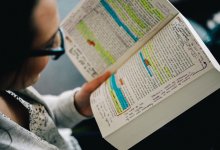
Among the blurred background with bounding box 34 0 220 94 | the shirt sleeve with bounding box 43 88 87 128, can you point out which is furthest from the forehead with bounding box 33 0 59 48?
the blurred background with bounding box 34 0 220 94

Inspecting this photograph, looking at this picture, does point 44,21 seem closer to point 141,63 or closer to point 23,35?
point 23,35

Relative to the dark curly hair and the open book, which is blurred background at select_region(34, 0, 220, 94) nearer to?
the open book

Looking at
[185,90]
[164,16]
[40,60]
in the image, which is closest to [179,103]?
[185,90]

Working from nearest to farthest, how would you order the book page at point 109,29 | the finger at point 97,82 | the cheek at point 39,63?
the cheek at point 39,63, the book page at point 109,29, the finger at point 97,82

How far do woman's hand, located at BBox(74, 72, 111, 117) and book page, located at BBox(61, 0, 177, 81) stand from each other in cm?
3

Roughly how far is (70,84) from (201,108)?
19.9 inches

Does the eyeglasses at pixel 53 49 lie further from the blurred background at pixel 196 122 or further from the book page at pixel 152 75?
the blurred background at pixel 196 122

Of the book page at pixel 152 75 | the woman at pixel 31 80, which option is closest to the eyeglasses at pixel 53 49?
the woman at pixel 31 80

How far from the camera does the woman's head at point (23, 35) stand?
0.45 metres

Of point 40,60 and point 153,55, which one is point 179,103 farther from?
point 40,60

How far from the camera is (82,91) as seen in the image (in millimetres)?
883

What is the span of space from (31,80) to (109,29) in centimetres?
28

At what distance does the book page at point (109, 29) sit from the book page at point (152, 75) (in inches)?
1.3

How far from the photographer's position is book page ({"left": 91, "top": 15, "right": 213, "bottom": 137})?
63 centimetres
